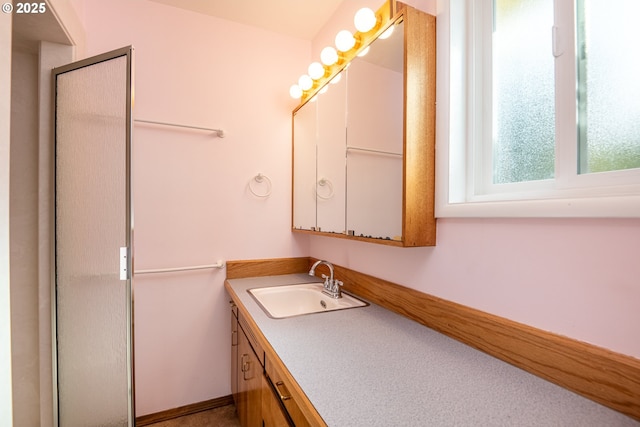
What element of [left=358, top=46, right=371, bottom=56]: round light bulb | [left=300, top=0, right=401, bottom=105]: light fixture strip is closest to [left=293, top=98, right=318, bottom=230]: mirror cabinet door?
[left=300, top=0, right=401, bottom=105]: light fixture strip

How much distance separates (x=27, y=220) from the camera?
1424 millimetres

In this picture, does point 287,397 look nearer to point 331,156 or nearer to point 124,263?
point 124,263

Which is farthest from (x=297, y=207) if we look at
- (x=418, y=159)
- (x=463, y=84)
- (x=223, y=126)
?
Result: (x=463, y=84)

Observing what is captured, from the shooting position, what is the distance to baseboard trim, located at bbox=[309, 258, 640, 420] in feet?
2.11

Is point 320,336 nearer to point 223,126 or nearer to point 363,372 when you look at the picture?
point 363,372

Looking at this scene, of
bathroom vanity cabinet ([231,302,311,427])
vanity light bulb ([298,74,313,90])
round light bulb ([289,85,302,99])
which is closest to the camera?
bathroom vanity cabinet ([231,302,311,427])

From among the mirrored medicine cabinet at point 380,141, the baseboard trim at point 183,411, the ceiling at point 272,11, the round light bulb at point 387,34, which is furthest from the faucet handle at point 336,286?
the ceiling at point 272,11

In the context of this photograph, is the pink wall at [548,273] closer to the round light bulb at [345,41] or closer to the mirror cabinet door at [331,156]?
the mirror cabinet door at [331,156]

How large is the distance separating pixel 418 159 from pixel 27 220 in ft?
6.18

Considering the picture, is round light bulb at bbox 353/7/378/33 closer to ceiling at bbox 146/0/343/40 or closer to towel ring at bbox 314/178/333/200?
ceiling at bbox 146/0/343/40

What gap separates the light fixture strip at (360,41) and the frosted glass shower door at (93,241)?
969 mm

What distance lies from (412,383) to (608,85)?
3.13 ft

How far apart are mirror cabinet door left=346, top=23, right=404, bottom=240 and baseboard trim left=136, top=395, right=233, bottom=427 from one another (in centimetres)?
146

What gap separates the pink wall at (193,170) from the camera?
170cm
